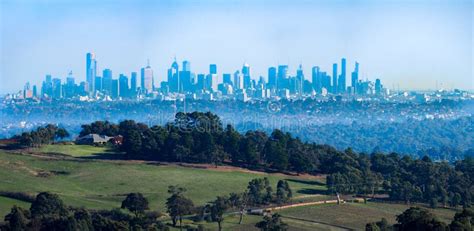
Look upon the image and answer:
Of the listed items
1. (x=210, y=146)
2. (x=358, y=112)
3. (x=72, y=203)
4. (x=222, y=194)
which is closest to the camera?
(x=72, y=203)

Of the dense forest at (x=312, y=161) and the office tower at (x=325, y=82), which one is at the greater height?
the office tower at (x=325, y=82)

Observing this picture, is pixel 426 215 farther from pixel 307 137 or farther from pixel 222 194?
pixel 307 137

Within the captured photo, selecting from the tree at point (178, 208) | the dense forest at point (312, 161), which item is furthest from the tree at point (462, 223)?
the dense forest at point (312, 161)

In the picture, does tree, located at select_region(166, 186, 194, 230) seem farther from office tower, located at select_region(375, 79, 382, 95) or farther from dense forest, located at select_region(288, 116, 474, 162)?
office tower, located at select_region(375, 79, 382, 95)

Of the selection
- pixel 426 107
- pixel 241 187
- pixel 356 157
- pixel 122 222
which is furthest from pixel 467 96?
pixel 122 222

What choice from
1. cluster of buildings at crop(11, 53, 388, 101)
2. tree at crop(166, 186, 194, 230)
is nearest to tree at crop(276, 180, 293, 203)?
tree at crop(166, 186, 194, 230)

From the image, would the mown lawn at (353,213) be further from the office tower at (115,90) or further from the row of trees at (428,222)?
the office tower at (115,90)

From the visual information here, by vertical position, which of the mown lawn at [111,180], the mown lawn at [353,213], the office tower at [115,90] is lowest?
the mown lawn at [353,213]
